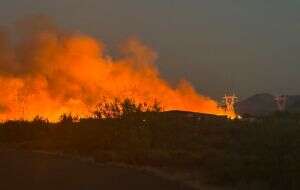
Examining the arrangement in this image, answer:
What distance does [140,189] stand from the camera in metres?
22.0

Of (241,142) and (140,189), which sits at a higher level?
(241,142)

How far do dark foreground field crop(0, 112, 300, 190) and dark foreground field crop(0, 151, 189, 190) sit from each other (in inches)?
1.4

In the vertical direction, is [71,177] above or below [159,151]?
below

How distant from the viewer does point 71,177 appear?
25578 millimetres

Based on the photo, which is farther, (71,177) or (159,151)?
(159,151)

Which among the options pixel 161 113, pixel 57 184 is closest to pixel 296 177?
pixel 57 184

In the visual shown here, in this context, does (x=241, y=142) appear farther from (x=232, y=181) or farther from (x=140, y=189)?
(x=140, y=189)

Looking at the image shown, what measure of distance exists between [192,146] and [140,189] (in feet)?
73.7

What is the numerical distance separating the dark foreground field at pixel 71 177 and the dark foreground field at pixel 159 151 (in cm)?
4

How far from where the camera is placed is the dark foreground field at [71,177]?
22.6 m

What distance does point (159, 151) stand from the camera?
39.8 metres

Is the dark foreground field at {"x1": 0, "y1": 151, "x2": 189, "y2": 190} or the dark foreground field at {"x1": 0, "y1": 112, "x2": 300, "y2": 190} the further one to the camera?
the dark foreground field at {"x1": 0, "y1": 112, "x2": 300, "y2": 190}

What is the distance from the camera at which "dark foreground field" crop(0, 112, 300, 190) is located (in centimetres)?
2523

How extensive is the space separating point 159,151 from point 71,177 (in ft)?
47.8
